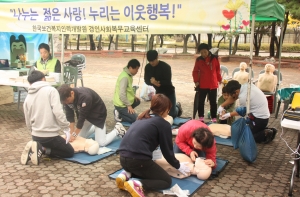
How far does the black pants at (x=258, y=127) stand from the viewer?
4906 mm

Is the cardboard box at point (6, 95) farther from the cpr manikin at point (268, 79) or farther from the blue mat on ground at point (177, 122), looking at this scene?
the cpr manikin at point (268, 79)

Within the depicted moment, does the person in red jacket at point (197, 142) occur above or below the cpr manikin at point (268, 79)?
below

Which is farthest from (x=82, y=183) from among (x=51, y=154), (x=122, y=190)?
(x=51, y=154)

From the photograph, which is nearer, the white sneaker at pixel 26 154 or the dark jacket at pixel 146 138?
the dark jacket at pixel 146 138

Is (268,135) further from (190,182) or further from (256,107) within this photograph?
(190,182)

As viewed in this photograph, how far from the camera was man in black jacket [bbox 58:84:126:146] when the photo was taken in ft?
13.6

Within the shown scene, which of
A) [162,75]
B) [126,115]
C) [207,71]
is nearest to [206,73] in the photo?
[207,71]

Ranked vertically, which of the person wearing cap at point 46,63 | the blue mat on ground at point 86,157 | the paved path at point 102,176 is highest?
the person wearing cap at point 46,63

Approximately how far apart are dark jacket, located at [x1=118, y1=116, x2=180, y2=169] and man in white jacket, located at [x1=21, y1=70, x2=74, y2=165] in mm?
1114

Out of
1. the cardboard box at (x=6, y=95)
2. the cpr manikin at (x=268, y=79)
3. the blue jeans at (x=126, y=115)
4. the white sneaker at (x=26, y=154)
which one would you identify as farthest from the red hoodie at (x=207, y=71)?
the cardboard box at (x=6, y=95)

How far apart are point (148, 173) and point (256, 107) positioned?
224cm

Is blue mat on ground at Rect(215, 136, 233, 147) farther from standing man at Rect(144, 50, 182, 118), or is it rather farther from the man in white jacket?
the man in white jacket

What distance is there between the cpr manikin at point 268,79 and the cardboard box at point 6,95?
217 inches

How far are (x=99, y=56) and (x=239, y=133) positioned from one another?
17915 mm
